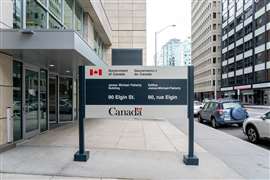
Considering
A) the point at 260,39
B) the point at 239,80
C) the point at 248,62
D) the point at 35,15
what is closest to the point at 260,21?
the point at 260,39

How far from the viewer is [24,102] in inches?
356

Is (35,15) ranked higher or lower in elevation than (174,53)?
lower

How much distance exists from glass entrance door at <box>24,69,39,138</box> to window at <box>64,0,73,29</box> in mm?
3438

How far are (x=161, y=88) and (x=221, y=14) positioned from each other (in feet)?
264

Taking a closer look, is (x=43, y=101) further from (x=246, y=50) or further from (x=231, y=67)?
(x=231, y=67)

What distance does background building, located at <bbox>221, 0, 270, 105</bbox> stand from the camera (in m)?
51.2

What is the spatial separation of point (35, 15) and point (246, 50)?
2293 inches

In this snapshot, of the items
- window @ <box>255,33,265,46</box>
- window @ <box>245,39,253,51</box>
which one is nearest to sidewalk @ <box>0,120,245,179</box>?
window @ <box>255,33,265,46</box>

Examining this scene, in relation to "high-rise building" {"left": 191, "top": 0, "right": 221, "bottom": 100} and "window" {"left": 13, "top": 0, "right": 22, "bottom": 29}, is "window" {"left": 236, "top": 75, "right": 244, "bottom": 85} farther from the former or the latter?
"window" {"left": 13, "top": 0, "right": 22, "bottom": 29}

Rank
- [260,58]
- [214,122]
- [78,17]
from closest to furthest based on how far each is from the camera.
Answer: [78,17], [214,122], [260,58]

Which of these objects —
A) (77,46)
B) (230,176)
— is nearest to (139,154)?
(230,176)

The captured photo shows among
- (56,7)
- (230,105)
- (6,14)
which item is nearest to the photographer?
(6,14)

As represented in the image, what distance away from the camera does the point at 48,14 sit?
1039 cm

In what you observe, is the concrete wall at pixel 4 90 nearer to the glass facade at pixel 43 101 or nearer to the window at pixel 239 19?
the glass facade at pixel 43 101
